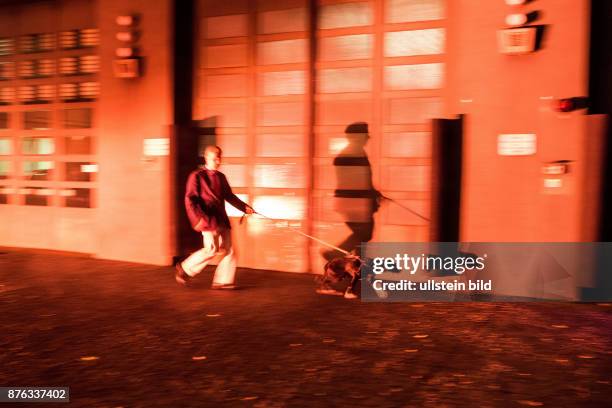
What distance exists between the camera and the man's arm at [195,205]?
21.8 feet

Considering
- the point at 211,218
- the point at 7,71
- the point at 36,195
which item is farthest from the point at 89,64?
the point at 211,218

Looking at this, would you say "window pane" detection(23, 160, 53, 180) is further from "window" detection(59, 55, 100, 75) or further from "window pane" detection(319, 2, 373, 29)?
"window pane" detection(319, 2, 373, 29)

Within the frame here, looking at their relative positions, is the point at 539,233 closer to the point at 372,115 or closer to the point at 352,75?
the point at 372,115

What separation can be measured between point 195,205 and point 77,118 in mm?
3538

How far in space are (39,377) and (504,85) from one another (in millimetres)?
5090

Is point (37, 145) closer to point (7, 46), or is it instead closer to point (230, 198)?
point (7, 46)

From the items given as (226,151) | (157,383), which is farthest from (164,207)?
(157,383)

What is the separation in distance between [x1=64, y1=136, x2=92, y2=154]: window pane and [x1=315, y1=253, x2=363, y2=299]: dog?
4.37 metres

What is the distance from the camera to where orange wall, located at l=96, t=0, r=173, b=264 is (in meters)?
8.17

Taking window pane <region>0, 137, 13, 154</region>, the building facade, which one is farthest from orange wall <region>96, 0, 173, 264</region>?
window pane <region>0, 137, 13, 154</region>

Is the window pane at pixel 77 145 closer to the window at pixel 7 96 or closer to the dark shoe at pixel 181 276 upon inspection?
the window at pixel 7 96

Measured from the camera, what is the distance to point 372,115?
24.0 feet

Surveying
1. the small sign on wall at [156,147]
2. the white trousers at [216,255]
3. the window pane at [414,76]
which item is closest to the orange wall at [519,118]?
the window pane at [414,76]

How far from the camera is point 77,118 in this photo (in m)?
9.12
